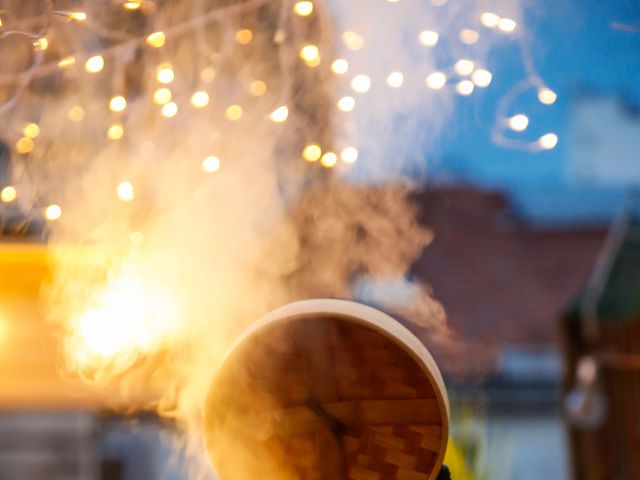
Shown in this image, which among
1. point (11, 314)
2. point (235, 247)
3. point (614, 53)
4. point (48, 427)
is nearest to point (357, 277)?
point (235, 247)

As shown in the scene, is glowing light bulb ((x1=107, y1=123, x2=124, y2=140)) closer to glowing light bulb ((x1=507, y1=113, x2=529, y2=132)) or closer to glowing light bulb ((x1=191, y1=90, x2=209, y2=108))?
glowing light bulb ((x1=191, y1=90, x2=209, y2=108))

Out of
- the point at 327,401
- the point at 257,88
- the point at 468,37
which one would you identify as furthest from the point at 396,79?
the point at 327,401

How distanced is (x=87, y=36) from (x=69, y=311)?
800 mm

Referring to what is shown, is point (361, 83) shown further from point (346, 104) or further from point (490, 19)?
point (490, 19)

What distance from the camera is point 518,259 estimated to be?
6809 millimetres

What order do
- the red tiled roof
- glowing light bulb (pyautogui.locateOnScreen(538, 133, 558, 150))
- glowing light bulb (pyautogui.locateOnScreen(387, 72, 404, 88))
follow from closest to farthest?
glowing light bulb (pyautogui.locateOnScreen(538, 133, 558, 150)) → glowing light bulb (pyautogui.locateOnScreen(387, 72, 404, 88)) → the red tiled roof

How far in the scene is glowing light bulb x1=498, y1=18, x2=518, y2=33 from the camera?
1962 millimetres

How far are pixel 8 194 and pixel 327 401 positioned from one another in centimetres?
121

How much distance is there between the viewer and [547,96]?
1.95m

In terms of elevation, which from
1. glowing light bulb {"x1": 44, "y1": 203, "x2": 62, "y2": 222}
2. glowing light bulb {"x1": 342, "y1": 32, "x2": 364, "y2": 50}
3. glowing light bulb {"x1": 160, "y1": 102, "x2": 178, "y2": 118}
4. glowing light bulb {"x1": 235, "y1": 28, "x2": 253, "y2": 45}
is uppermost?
glowing light bulb {"x1": 235, "y1": 28, "x2": 253, "y2": 45}

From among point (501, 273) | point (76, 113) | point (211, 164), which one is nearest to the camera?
point (211, 164)

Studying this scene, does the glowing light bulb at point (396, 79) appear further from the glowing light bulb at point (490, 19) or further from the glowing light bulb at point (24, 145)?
the glowing light bulb at point (24, 145)

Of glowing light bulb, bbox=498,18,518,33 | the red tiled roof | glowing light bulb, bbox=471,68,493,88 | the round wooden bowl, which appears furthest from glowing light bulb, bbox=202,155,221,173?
the red tiled roof

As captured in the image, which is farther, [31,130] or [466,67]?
[31,130]
